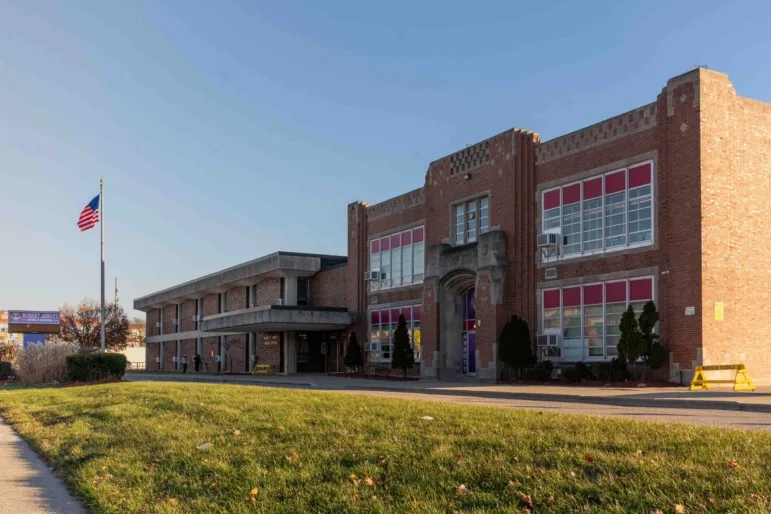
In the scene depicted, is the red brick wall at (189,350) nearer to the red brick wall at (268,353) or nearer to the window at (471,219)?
the red brick wall at (268,353)

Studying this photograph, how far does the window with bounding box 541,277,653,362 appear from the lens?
24.8m

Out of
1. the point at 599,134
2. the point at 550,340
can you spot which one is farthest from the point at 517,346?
the point at 599,134

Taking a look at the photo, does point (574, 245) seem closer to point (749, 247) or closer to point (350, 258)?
point (749, 247)

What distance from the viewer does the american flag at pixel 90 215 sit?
34.9 metres

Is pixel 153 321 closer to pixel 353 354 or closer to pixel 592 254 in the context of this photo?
pixel 353 354

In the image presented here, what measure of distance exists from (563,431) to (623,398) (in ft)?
33.7

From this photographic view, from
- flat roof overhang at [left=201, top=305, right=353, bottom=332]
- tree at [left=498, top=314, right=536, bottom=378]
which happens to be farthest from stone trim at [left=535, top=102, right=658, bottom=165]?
flat roof overhang at [left=201, top=305, right=353, bottom=332]

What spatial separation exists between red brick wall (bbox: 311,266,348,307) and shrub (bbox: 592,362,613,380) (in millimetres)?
21898

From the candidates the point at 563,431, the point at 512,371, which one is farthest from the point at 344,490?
the point at 512,371

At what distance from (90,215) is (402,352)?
1578 cm

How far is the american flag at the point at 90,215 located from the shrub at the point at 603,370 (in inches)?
913

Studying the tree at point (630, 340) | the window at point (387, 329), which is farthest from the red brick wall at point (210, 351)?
the tree at point (630, 340)

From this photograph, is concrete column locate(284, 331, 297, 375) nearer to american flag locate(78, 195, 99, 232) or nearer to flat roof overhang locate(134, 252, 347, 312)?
flat roof overhang locate(134, 252, 347, 312)

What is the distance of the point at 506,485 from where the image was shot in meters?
6.34
